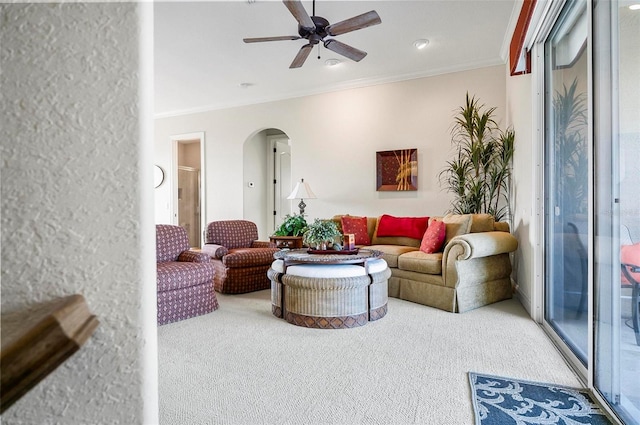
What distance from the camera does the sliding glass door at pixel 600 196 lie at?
5.38ft

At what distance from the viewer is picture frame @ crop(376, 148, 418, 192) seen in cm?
504

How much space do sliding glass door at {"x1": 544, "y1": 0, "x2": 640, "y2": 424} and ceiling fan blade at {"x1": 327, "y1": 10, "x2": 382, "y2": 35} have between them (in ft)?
4.26

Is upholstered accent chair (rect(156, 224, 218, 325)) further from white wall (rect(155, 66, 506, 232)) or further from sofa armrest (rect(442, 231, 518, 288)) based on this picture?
white wall (rect(155, 66, 506, 232))

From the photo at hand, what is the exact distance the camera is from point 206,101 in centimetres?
648

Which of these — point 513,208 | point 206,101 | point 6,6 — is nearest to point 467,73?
point 513,208

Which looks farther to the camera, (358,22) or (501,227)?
(501,227)

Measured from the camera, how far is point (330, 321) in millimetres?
2945

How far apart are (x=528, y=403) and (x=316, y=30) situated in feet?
9.87

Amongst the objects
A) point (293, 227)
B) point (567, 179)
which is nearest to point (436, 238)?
point (567, 179)

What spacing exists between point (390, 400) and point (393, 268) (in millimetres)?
2278

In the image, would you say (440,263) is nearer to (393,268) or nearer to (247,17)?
(393,268)

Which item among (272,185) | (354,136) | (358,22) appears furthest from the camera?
(272,185)

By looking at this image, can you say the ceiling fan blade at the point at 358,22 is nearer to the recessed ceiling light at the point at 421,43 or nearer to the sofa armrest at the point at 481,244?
the recessed ceiling light at the point at 421,43

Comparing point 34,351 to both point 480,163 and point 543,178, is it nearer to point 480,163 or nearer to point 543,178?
point 543,178
